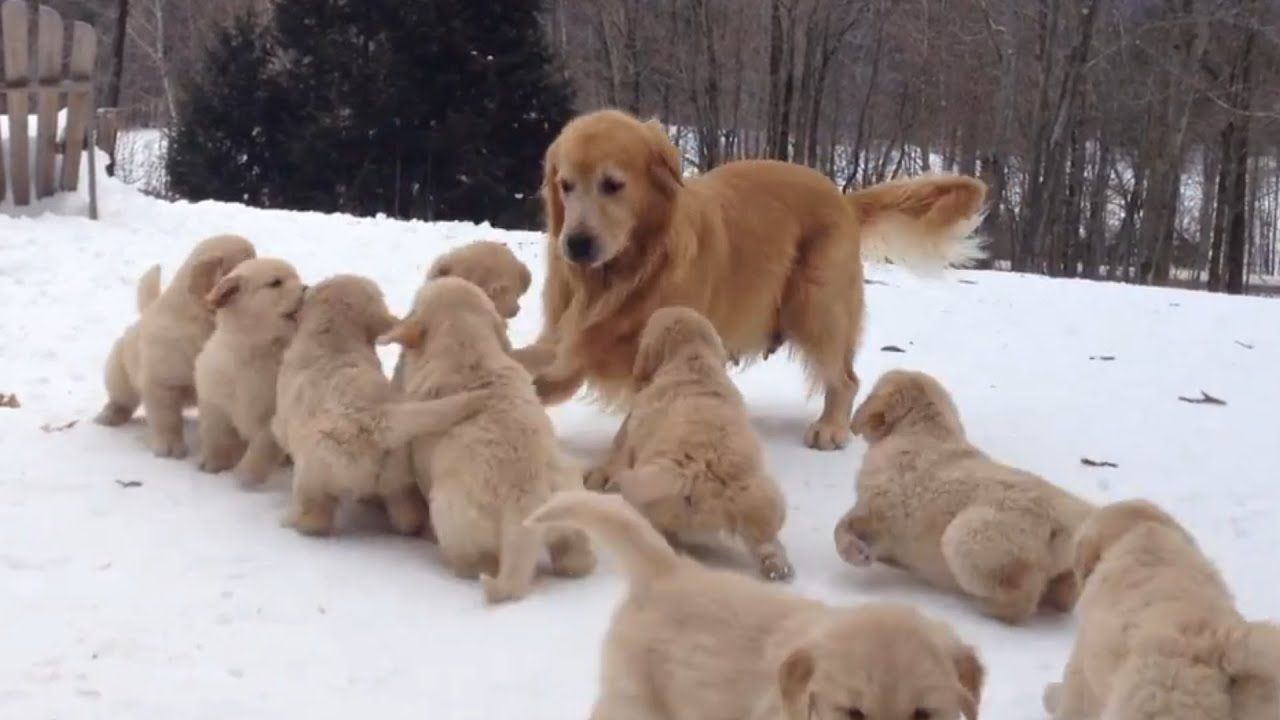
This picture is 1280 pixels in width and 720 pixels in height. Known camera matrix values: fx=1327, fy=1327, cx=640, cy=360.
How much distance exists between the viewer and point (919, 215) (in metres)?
7.21

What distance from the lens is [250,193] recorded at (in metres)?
23.2

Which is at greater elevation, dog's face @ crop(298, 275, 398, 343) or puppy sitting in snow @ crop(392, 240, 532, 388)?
puppy sitting in snow @ crop(392, 240, 532, 388)

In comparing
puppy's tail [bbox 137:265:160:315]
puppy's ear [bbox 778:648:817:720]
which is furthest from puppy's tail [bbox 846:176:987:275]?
puppy's ear [bbox 778:648:817:720]

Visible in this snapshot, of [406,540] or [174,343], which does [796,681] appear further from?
[174,343]

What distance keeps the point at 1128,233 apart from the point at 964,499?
23261 millimetres

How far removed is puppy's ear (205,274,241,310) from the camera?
5090 millimetres

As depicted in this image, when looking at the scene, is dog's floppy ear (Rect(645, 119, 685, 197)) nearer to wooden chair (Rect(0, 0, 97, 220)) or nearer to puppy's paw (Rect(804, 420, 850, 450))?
puppy's paw (Rect(804, 420, 850, 450))

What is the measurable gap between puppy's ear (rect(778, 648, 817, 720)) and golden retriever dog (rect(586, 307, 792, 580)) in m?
1.82

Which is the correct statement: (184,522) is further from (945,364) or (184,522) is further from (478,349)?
(945,364)

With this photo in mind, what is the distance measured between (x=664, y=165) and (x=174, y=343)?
2194 mm

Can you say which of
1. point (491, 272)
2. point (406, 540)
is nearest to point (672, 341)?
point (491, 272)

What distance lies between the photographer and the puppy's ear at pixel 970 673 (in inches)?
103

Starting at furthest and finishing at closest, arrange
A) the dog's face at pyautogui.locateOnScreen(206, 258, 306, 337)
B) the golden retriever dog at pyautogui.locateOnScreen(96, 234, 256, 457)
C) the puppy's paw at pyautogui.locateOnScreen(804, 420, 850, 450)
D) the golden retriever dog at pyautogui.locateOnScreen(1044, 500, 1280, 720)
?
the puppy's paw at pyautogui.locateOnScreen(804, 420, 850, 450) → the golden retriever dog at pyautogui.locateOnScreen(96, 234, 256, 457) → the dog's face at pyautogui.locateOnScreen(206, 258, 306, 337) → the golden retriever dog at pyautogui.locateOnScreen(1044, 500, 1280, 720)

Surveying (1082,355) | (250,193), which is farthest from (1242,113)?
(250,193)
